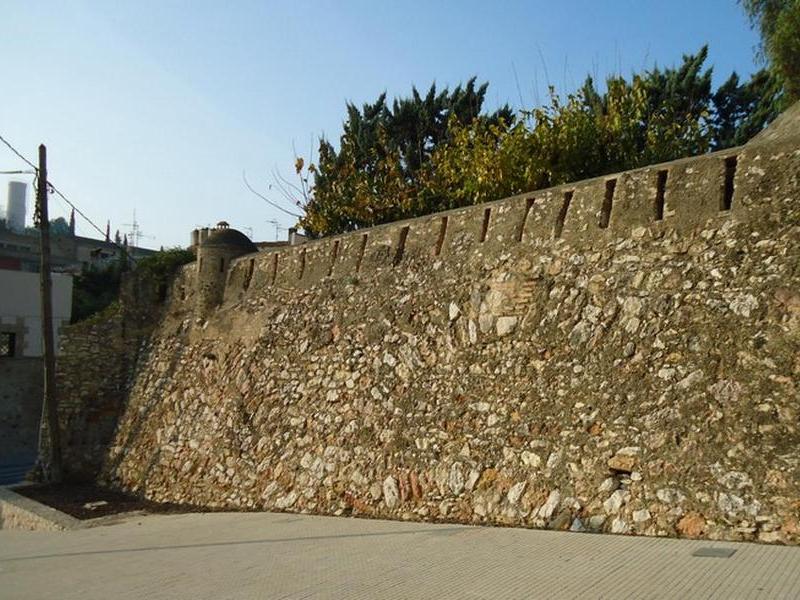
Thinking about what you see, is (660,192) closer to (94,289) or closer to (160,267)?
(160,267)

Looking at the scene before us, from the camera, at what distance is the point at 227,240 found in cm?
1319

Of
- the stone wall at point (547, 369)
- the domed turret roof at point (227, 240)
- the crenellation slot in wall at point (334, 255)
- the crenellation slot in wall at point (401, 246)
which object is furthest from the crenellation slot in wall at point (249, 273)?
the crenellation slot in wall at point (401, 246)

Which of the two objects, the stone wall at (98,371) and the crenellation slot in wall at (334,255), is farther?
the stone wall at (98,371)

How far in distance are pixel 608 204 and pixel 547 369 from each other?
1762 millimetres

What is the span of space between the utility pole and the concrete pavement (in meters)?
5.09

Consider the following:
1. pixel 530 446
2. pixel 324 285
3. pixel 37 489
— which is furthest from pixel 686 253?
pixel 37 489

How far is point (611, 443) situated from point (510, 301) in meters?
2.03

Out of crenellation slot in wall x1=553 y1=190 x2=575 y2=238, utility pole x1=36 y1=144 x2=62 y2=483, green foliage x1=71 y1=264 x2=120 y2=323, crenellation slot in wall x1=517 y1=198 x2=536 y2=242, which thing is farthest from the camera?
green foliage x1=71 y1=264 x2=120 y2=323

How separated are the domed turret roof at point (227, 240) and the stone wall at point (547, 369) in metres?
2.21

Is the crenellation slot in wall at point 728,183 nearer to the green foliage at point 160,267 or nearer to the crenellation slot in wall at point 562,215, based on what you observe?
the crenellation slot in wall at point 562,215

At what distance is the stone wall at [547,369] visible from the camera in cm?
582

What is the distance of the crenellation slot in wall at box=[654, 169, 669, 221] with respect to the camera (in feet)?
23.0

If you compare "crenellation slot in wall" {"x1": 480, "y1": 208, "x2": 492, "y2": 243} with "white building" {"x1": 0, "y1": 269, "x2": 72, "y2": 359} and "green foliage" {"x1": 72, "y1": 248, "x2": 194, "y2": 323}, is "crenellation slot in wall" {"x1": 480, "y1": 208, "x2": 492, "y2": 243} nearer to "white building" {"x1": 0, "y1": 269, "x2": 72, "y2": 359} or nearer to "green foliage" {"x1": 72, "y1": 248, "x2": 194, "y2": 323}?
"white building" {"x1": 0, "y1": 269, "x2": 72, "y2": 359}

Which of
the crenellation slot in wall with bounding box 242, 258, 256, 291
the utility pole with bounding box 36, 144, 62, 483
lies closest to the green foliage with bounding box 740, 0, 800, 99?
the crenellation slot in wall with bounding box 242, 258, 256, 291
